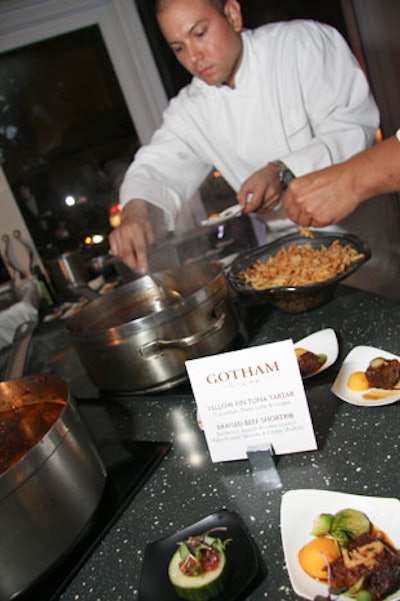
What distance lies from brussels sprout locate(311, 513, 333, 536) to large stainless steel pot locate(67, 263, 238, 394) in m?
0.54

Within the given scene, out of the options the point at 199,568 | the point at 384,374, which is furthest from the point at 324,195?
the point at 199,568

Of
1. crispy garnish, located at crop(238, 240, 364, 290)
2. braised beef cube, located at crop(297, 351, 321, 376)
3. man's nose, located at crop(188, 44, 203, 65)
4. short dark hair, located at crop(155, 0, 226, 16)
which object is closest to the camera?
braised beef cube, located at crop(297, 351, 321, 376)

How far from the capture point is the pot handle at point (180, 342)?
1.20 m

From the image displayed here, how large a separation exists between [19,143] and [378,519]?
433 cm

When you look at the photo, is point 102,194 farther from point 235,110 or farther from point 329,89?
point 329,89

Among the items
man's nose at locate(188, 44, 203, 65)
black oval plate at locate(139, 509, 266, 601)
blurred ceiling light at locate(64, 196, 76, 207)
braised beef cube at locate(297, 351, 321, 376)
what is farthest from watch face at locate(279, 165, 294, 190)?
blurred ceiling light at locate(64, 196, 76, 207)

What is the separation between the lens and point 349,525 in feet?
2.37

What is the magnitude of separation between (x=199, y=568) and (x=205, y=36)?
1999 mm

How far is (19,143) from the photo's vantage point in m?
4.23

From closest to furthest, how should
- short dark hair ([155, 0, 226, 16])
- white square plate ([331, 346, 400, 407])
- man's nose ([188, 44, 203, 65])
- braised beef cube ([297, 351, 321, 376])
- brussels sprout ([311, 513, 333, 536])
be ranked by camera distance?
brussels sprout ([311, 513, 333, 536]), white square plate ([331, 346, 400, 407]), braised beef cube ([297, 351, 321, 376]), short dark hair ([155, 0, 226, 16]), man's nose ([188, 44, 203, 65])

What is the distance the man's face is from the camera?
1.94 meters

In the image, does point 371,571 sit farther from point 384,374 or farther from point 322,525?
point 384,374

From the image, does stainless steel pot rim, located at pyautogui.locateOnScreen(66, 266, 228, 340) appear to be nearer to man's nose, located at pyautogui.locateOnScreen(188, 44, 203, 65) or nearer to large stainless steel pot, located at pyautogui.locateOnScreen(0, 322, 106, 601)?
large stainless steel pot, located at pyautogui.locateOnScreen(0, 322, 106, 601)

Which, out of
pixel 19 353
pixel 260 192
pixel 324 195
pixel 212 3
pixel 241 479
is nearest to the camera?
pixel 241 479
